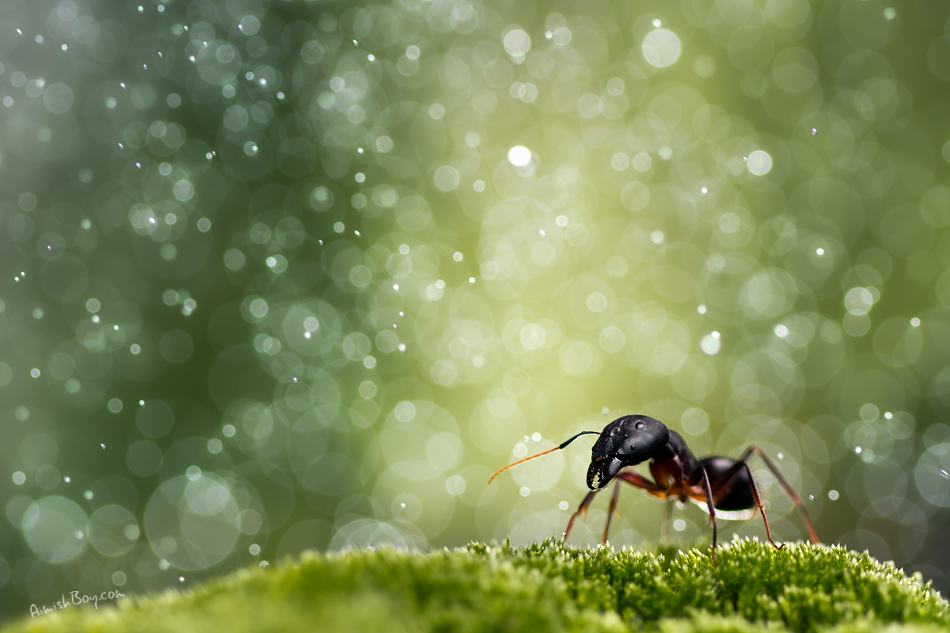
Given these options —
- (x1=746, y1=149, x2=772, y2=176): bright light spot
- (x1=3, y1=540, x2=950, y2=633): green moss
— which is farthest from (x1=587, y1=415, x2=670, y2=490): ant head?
(x1=746, y1=149, x2=772, y2=176): bright light spot

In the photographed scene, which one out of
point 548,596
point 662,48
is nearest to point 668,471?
point 548,596

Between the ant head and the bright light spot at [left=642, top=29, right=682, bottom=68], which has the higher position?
the bright light spot at [left=642, top=29, right=682, bottom=68]

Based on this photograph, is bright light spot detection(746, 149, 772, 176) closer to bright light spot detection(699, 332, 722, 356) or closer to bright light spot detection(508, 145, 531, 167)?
bright light spot detection(699, 332, 722, 356)

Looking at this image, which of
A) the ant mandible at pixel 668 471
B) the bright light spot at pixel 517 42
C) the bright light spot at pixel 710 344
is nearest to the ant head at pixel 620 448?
the ant mandible at pixel 668 471

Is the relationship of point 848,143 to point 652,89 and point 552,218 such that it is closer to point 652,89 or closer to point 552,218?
point 652,89

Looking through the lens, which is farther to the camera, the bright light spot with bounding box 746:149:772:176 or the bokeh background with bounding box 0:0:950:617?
the bright light spot with bounding box 746:149:772:176

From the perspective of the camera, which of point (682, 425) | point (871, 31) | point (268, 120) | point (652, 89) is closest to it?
point (871, 31)

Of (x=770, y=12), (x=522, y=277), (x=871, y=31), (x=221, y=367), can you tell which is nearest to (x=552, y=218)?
(x=522, y=277)
